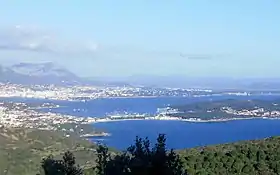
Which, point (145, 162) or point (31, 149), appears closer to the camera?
point (145, 162)

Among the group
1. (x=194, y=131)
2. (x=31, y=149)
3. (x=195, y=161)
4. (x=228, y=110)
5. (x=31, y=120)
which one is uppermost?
→ (x=195, y=161)

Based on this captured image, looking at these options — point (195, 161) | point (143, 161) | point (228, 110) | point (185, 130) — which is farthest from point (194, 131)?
point (143, 161)

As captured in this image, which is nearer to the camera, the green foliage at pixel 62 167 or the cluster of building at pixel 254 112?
the green foliage at pixel 62 167

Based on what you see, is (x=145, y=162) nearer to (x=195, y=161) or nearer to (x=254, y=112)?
(x=195, y=161)

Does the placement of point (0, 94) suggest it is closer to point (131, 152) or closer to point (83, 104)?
point (83, 104)

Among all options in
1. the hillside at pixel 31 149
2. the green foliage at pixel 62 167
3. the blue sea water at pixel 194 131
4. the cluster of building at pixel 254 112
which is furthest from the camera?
the cluster of building at pixel 254 112

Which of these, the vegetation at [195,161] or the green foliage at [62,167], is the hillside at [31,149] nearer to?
the vegetation at [195,161]

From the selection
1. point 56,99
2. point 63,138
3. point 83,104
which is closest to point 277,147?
point 63,138

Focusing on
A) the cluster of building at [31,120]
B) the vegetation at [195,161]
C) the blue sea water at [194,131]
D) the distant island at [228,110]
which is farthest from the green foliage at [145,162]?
the distant island at [228,110]

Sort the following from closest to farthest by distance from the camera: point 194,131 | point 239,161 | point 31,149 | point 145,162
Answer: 1. point 145,162
2. point 239,161
3. point 31,149
4. point 194,131
